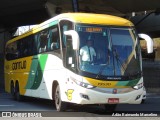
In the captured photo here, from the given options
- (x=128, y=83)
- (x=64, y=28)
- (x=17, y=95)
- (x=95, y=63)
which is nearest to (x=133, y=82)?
(x=128, y=83)

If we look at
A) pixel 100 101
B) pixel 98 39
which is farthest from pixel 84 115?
pixel 98 39

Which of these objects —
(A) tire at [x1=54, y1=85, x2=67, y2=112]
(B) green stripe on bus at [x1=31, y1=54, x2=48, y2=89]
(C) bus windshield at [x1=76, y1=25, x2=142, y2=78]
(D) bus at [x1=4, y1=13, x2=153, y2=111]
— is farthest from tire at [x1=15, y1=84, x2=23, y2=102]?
(C) bus windshield at [x1=76, y1=25, x2=142, y2=78]

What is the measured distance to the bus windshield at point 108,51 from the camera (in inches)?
575

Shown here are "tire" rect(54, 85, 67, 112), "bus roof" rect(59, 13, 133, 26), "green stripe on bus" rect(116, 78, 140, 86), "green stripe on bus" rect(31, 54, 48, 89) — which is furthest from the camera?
"green stripe on bus" rect(31, 54, 48, 89)

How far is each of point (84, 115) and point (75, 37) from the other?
102 inches

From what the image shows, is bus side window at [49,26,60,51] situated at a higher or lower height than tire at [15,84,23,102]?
higher

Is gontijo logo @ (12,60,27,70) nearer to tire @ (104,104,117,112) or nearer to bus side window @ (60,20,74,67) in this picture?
bus side window @ (60,20,74,67)

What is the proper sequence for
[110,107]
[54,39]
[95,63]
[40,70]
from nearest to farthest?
[95,63] → [110,107] → [54,39] → [40,70]

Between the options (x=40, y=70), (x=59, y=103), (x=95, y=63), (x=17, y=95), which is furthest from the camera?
(x=17, y=95)

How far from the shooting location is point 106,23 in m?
15.4

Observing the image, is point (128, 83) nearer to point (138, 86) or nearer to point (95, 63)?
point (138, 86)

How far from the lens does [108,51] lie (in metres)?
14.9

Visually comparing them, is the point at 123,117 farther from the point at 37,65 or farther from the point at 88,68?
the point at 37,65

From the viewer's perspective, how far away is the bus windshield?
47.9 feet
